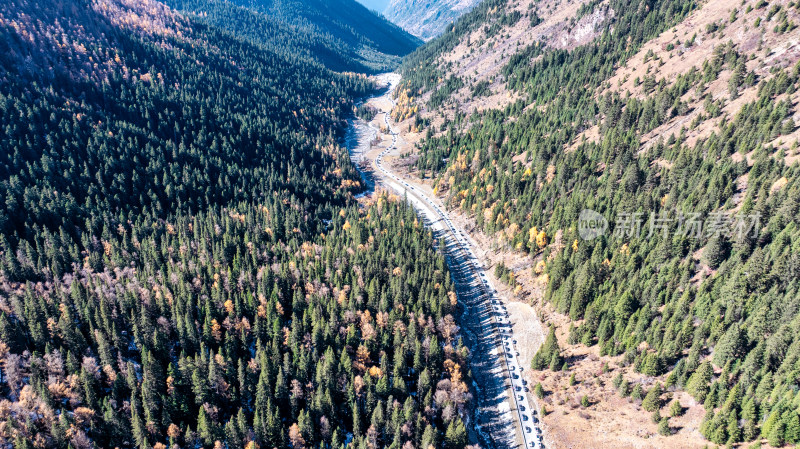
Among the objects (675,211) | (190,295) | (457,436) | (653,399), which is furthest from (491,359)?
(190,295)

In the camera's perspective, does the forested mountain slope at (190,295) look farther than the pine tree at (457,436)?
No

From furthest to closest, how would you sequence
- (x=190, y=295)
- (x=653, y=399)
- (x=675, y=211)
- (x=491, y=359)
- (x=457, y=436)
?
(x=675, y=211), (x=491, y=359), (x=190, y=295), (x=653, y=399), (x=457, y=436)

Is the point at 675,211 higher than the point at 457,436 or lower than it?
higher

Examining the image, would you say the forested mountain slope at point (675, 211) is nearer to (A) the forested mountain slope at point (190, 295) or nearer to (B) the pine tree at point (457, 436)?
(B) the pine tree at point (457, 436)

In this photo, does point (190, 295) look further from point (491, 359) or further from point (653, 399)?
point (653, 399)

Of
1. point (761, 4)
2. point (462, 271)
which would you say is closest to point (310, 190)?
point (462, 271)

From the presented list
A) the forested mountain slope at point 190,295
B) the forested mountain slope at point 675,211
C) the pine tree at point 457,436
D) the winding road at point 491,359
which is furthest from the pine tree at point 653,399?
the pine tree at point 457,436
